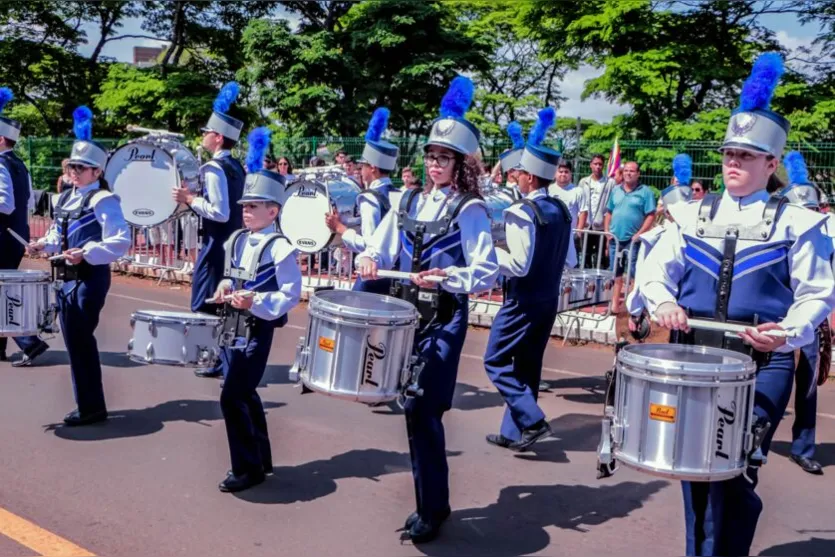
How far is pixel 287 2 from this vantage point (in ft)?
85.0

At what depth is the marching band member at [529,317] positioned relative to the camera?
21.1 feet

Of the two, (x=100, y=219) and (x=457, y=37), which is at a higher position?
(x=457, y=37)

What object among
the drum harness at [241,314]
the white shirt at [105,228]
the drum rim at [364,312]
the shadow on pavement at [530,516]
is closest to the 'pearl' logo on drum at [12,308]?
the white shirt at [105,228]

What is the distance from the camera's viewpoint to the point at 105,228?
6.45m

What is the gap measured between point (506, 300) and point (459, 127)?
2075 millimetres

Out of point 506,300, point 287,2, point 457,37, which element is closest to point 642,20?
point 457,37

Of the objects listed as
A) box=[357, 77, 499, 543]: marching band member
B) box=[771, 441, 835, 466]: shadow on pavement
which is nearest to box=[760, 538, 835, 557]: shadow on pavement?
box=[771, 441, 835, 466]: shadow on pavement

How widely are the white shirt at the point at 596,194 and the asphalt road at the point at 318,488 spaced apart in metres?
5.55

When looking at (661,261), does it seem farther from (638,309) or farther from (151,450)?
(151,450)

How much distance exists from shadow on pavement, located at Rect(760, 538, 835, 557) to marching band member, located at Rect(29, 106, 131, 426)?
4336 mm

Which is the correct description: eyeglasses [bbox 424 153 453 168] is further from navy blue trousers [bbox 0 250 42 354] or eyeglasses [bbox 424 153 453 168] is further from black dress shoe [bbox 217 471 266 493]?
navy blue trousers [bbox 0 250 42 354]

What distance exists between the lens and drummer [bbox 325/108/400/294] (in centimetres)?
693

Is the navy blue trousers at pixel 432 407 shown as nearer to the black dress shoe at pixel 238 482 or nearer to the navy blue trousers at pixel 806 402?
the black dress shoe at pixel 238 482

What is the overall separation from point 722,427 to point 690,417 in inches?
5.0
